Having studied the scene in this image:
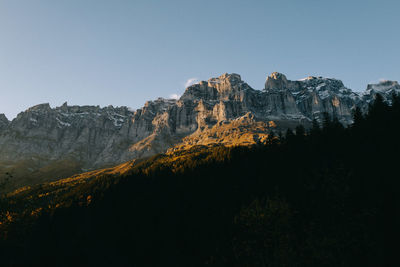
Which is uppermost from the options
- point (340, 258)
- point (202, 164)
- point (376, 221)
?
point (202, 164)

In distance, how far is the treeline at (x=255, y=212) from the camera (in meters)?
53.5

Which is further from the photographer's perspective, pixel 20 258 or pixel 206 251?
pixel 20 258

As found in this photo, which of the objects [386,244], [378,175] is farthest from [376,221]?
[378,175]

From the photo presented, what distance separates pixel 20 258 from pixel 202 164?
7351 centimetres

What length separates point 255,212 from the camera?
70750mm

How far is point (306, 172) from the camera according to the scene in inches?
3000

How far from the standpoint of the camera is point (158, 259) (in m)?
76.6

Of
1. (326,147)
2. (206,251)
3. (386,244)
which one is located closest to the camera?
(386,244)

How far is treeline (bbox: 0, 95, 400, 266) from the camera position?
176 ft

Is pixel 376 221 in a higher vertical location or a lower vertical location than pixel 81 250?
higher

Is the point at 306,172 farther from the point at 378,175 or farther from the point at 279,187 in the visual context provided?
the point at 378,175

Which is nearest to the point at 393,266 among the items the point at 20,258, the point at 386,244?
the point at 386,244

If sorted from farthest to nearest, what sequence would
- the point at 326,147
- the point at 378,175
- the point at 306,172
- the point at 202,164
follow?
the point at 202,164 < the point at 326,147 < the point at 306,172 < the point at 378,175

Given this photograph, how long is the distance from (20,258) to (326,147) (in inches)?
4335
